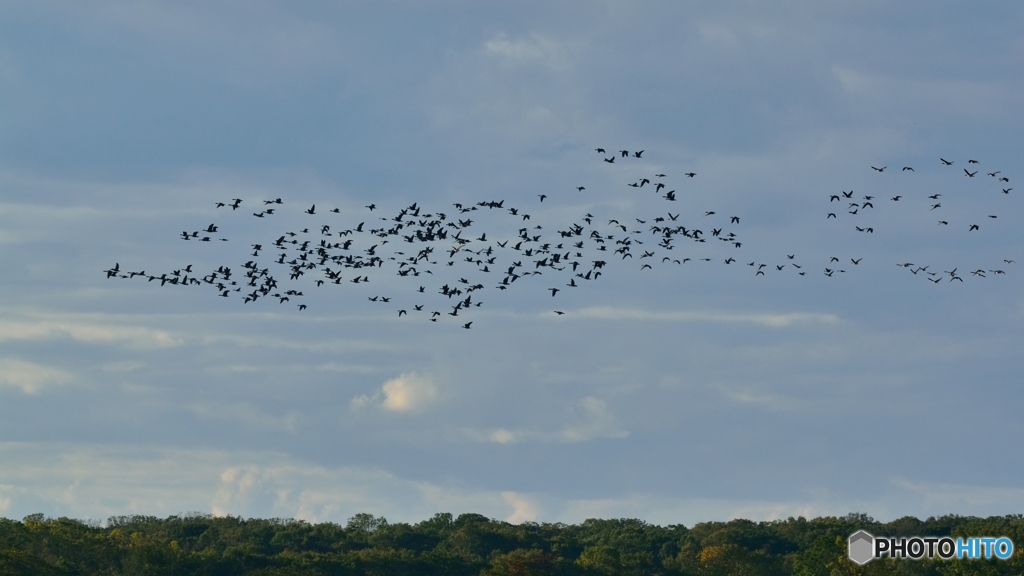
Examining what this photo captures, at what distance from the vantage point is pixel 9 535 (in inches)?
5472

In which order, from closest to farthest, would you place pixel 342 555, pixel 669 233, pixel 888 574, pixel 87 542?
pixel 669 233
pixel 888 574
pixel 87 542
pixel 342 555

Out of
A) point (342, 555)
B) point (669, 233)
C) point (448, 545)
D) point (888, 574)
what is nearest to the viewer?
point (669, 233)

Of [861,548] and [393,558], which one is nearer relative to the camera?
[861,548]

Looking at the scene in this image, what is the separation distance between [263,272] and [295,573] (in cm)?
3660

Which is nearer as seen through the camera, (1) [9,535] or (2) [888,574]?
(2) [888,574]

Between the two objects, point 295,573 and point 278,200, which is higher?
point 278,200

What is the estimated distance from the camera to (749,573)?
149 meters

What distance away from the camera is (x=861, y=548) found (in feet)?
395

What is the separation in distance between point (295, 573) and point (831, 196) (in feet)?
179

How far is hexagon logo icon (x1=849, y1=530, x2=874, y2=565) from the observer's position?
118 m

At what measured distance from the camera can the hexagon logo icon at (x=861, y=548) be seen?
387 feet

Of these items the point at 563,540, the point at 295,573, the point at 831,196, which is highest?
the point at 831,196

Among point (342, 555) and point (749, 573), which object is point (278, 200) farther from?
point (749, 573)

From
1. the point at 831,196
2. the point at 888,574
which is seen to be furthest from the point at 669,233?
the point at 888,574
